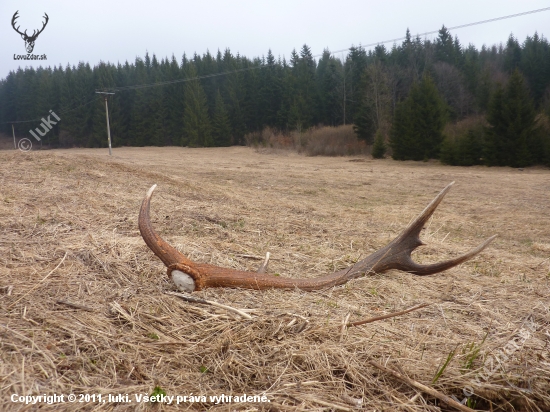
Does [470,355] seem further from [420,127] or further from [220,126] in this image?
[220,126]

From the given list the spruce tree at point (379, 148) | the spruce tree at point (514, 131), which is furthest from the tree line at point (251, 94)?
the spruce tree at point (514, 131)

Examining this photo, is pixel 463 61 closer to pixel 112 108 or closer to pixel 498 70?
pixel 498 70

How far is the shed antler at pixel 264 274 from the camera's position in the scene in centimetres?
315

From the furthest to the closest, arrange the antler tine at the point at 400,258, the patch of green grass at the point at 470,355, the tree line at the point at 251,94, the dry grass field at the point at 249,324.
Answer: the tree line at the point at 251,94 → the antler tine at the point at 400,258 → the patch of green grass at the point at 470,355 → the dry grass field at the point at 249,324

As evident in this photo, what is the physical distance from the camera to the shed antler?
3.15 m

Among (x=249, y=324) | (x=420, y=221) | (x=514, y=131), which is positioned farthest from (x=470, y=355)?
(x=514, y=131)

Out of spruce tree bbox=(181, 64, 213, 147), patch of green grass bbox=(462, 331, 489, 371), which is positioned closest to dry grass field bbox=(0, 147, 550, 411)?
patch of green grass bbox=(462, 331, 489, 371)

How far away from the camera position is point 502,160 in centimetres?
2298

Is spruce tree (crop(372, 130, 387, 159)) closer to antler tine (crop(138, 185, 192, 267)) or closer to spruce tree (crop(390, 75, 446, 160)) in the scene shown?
spruce tree (crop(390, 75, 446, 160))

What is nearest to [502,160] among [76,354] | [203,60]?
[76,354]

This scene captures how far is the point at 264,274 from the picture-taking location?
3416 mm

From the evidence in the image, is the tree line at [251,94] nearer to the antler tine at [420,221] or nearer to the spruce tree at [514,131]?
the spruce tree at [514,131]

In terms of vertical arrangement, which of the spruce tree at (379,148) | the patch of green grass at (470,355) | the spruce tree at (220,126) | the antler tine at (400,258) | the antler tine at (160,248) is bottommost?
the patch of green grass at (470,355)

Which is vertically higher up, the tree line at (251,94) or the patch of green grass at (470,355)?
the tree line at (251,94)
